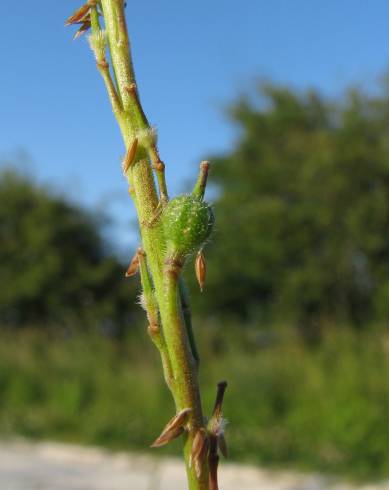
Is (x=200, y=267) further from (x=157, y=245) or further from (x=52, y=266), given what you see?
(x=52, y=266)

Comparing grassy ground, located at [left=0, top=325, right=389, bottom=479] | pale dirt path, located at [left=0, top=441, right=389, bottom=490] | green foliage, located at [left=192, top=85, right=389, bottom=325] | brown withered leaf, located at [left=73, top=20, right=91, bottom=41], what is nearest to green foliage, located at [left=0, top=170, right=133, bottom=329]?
green foliage, located at [left=192, top=85, right=389, bottom=325]

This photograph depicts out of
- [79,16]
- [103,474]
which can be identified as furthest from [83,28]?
[103,474]

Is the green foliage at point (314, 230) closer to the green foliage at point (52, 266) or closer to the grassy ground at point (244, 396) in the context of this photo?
the grassy ground at point (244, 396)

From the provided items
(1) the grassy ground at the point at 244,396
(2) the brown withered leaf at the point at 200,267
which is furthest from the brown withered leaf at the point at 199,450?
(1) the grassy ground at the point at 244,396

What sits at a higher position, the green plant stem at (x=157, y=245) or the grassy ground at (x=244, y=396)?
the grassy ground at (x=244, y=396)

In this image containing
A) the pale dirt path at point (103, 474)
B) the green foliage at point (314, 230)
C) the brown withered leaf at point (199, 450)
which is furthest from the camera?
the green foliage at point (314, 230)

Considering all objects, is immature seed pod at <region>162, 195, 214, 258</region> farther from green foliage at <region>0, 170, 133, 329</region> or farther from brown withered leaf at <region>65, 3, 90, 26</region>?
green foliage at <region>0, 170, 133, 329</region>

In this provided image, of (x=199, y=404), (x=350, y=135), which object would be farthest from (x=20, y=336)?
(x=199, y=404)
